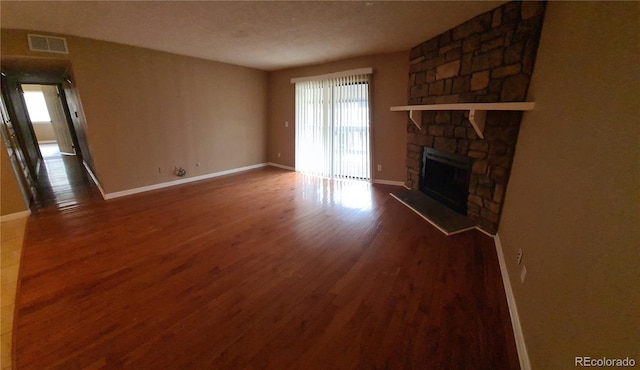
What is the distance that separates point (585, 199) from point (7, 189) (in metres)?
5.79

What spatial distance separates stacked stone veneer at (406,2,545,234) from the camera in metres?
2.33

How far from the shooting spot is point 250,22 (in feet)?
9.46

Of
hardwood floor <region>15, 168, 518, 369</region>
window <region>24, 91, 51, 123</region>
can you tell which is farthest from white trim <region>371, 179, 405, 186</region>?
window <region>24, 91, 51, 123</region>

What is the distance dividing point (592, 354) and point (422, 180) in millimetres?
3365

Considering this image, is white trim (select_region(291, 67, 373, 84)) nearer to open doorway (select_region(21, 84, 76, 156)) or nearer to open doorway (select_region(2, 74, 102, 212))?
open doorway (select_region(2, 74, 102, 212))

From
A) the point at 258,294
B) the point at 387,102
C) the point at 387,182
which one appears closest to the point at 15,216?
the point at 258,294

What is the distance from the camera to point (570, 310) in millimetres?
1047

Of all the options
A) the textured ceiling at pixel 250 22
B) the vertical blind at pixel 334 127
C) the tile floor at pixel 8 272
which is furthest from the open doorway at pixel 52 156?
the vertical blind at pixel 334 127

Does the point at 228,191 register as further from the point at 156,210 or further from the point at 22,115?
the point at 22,115

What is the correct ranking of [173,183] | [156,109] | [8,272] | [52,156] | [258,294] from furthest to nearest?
1. [52,156]
2. [173,183]
3. [156,109]
4. [8,272]
5. [258,294]

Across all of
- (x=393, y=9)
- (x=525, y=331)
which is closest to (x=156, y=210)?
(x=393, y=9)

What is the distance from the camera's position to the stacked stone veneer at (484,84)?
91.6 inches

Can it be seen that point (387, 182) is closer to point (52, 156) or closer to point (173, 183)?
point (173, 183)

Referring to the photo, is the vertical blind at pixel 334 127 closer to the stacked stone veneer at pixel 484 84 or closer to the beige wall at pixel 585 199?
the stacked stone veneer at pixel 484 84
